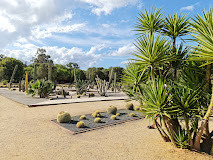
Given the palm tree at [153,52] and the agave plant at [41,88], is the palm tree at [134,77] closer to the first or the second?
the palm tree at [153,52]

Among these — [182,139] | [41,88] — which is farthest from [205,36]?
[41,88]

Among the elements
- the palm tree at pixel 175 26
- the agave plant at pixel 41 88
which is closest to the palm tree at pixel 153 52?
the palm tree at pixel 175 26

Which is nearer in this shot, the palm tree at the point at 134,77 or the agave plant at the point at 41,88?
the palm tree at the point at 134,77

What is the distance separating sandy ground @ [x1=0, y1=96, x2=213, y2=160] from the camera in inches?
192

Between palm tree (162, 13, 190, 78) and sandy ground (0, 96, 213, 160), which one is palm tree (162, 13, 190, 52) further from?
sandy ground (0, 96, 213, 160)

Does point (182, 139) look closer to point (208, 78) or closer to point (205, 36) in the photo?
point (208, 78)

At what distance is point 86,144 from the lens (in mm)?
5773

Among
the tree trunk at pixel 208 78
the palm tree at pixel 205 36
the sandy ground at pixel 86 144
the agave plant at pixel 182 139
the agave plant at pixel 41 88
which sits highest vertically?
the palm tree at pixel 205 36

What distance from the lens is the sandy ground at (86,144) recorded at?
16.0ft

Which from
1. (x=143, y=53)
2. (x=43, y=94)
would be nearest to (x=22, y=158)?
(x=143, y=53)

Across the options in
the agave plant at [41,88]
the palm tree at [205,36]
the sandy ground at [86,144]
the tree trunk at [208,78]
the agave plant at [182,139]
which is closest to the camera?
the palm tree at [205,36]

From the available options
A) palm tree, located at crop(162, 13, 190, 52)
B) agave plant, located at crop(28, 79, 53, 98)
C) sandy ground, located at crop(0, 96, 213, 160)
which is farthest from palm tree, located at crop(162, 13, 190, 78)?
agave plant, located at crop(28, 79, 53, 98)

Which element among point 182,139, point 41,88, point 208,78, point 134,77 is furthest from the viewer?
point 41,88

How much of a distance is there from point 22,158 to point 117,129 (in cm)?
414
